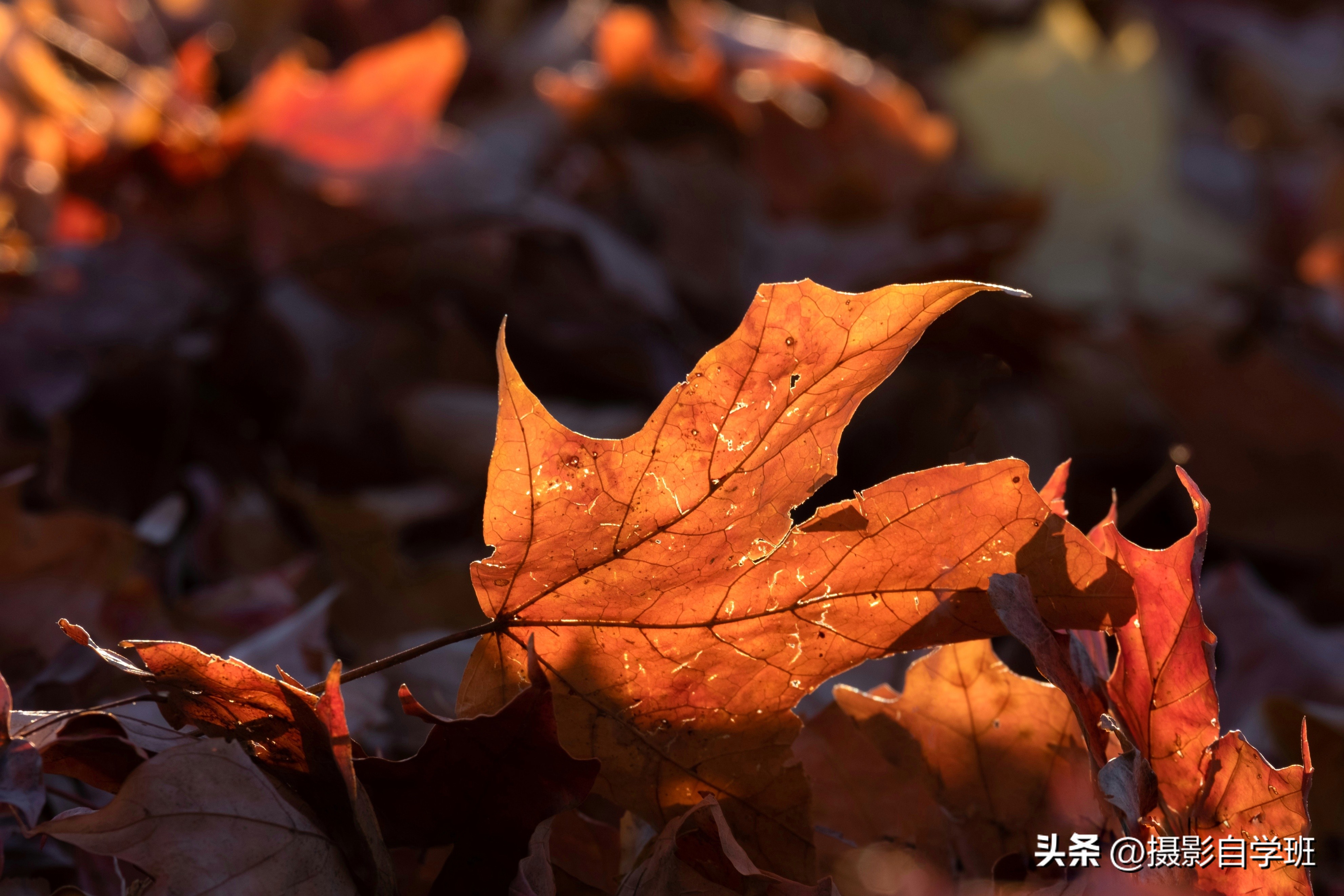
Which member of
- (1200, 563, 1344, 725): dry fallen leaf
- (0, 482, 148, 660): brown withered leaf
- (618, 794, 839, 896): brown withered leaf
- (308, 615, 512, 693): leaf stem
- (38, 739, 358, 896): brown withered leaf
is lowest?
(1200, 563, 1344, 725): dry fallen leaf

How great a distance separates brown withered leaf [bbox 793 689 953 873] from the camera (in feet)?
1.13

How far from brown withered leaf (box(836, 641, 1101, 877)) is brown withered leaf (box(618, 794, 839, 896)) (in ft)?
0.22

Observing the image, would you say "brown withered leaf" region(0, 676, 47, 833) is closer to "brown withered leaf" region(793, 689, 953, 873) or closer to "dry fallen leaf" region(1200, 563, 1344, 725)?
"brown withered leaf" region(793, 689, 953, 873)

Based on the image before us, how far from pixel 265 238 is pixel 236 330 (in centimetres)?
7

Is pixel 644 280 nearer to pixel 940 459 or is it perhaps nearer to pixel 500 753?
pixel 940 459

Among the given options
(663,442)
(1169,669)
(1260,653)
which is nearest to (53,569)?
(663,442)

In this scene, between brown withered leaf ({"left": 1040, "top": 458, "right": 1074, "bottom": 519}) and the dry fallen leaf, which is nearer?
brown withered leaf ({"left": 1040, "top": 458, "right": 1074, "bottom": 519})

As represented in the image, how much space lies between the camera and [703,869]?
0.30 meters

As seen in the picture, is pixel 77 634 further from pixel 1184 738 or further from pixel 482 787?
pixel 1184 738

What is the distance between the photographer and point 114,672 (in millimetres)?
408

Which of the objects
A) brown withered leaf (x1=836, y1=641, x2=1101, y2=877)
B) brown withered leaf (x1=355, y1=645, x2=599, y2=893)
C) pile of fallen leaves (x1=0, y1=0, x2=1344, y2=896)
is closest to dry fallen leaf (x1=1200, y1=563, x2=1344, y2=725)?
pile of fallen leaves (x1=0, y1=0, x2=1344, y2=896)

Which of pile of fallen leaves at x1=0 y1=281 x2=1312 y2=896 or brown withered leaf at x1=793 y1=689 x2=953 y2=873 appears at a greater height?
pile of fallen leaves at x1=0 y1=281 x2=1312 y2=896

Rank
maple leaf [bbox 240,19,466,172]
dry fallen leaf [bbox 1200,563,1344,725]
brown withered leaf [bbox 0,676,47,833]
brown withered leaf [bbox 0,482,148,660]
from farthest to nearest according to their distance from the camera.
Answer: maple leaf [bbox 240,19,466,172], dry fallen leaf [bbox 1200,563,1344,725], brown withered leaf [bbox 0,482,148,660], brown withered leaf [bbox 0,676,47,833]

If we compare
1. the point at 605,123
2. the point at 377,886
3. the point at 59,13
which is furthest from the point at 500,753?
the point at 59,13
